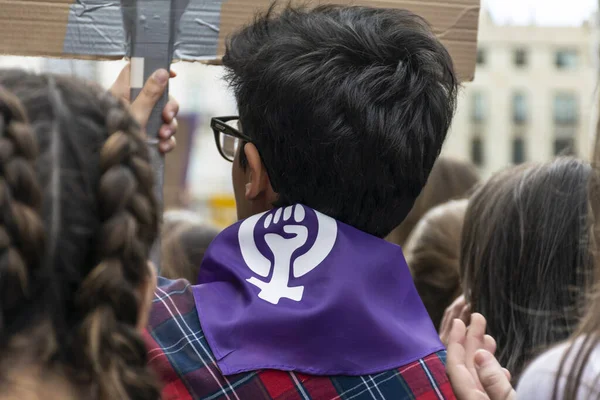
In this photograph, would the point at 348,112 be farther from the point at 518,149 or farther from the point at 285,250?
the point at 518,149

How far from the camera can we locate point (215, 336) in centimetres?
177

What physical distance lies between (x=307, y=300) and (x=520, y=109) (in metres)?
54.4

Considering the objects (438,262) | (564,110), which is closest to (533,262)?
(438,262)

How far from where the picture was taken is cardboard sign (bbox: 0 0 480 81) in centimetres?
213

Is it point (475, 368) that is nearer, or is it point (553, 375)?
point (553, 375)

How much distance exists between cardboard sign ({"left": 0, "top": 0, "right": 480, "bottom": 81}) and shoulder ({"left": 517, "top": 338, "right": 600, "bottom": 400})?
1079 mm

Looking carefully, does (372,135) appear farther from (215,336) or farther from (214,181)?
(214,181)

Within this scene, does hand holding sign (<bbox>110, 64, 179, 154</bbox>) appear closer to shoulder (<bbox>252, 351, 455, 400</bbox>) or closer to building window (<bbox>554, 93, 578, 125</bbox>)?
shoulder (<bbox>252, 351, 455, 400</bbox>)

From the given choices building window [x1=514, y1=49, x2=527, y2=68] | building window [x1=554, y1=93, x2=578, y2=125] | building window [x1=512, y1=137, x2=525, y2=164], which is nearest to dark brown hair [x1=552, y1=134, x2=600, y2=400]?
building window [x1=512, y1=137, x2=525, y2=164]

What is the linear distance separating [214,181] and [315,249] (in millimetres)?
42509

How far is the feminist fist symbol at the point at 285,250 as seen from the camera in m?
1.79

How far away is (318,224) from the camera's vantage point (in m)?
1.85

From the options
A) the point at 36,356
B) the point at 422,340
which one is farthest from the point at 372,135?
the point at 36,356

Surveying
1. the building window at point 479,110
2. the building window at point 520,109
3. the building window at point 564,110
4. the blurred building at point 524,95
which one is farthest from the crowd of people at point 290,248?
the building window at point 564,110
